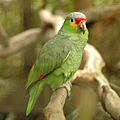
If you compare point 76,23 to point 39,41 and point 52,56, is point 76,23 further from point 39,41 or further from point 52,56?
point 39,41

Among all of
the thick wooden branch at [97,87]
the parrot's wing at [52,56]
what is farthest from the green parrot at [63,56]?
the thick wooden branch at [97,87]

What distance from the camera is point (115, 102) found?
1.44 meters

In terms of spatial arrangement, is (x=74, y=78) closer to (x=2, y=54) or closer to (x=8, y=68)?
(x=2, y=54)

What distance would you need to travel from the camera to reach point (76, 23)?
1687 millimetres

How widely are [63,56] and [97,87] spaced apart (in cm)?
21

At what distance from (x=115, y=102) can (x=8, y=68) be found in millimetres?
2242

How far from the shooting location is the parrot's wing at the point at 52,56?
5.66ft

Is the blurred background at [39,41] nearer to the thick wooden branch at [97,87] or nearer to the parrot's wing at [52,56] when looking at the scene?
the thick wooden branch at [97,87]

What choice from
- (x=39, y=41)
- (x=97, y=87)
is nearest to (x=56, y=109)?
(x=97, y=87)

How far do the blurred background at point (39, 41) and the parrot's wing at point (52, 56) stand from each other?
14.0 inches

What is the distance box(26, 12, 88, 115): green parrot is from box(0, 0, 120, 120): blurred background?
0.31 meters

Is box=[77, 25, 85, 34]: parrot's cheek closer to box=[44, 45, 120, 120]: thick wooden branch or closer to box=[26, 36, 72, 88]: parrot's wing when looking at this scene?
box=[26, 36, 72, 88]: parrot's wing

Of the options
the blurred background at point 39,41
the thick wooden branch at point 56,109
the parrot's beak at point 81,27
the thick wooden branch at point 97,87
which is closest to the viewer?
the thick wooden branch at point 56,109

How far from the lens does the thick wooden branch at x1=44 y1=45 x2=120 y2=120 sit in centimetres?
135
